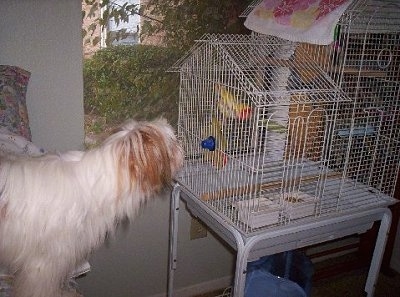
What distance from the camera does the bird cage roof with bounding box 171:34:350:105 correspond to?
4.04 feet

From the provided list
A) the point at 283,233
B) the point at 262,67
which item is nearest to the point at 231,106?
the point at 262,67

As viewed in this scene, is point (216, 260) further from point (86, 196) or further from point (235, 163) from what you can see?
point (86, 196)

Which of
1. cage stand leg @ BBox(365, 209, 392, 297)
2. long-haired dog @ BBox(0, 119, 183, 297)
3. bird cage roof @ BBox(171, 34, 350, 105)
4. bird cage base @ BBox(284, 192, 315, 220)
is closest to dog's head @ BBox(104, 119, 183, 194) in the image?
long-haired dog @ BBox(0, 119, 183, 297)

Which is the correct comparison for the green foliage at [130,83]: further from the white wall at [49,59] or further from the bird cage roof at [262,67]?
the bird cage roof at [262,67]

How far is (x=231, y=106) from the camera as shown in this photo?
130 cm

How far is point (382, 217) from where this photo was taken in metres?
1.44

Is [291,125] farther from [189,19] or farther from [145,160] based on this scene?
[189,19]

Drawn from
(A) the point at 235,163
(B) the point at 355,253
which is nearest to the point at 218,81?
(A) the point at 235,163

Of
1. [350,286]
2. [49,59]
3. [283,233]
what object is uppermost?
[49,59]

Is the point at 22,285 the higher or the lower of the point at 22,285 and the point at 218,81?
the lower

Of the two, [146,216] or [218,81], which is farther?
[146,216]

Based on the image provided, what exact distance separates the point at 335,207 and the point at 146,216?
1.04 meters

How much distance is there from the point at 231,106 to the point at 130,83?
29.5 inches

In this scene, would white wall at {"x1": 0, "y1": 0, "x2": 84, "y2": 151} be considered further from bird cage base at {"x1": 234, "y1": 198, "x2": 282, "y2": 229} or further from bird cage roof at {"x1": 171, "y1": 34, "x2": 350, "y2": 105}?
bird cage base at {"x1": 234, "y1": 198, "x2": 282, "y2": 229}
